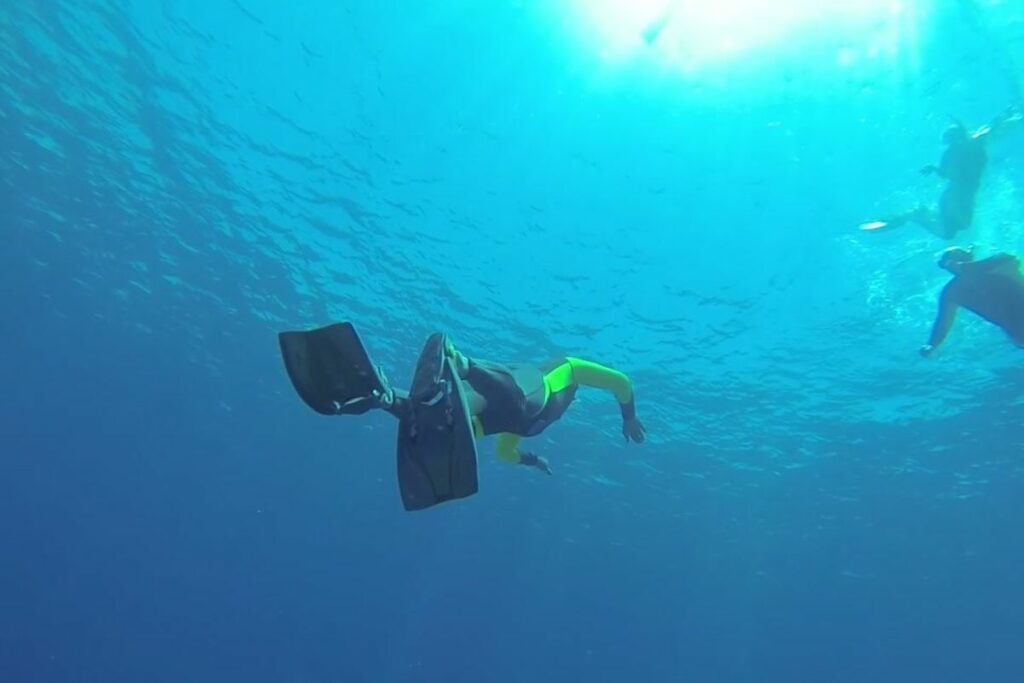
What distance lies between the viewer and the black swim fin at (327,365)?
4066mm

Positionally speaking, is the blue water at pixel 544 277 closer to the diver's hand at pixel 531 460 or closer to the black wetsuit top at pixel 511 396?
the black wetsuit top at pixel 511 396

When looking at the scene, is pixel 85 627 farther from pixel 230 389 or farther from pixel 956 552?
pixel 956 552

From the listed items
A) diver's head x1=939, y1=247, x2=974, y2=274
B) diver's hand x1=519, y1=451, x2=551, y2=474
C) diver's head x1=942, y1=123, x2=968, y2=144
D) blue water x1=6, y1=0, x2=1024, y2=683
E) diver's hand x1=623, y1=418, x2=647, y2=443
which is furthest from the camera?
blue water x1=6, y1=0, x2=1024, y2=683

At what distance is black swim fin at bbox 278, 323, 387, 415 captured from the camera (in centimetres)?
407

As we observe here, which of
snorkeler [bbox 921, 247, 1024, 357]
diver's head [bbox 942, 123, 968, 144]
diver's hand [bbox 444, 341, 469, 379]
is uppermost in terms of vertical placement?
diver's head [bbox 942, 123, 968, 144]

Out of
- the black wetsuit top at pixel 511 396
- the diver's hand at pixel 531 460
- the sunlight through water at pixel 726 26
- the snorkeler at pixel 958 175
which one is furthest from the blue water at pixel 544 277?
the diver's hand at pixel 531 460

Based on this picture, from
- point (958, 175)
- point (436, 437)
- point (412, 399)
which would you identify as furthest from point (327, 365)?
point (958, 175)

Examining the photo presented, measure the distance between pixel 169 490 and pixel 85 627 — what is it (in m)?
33.7

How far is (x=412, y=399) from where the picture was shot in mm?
4352

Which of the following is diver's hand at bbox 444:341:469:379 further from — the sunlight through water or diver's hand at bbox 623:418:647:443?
the sunlight through water

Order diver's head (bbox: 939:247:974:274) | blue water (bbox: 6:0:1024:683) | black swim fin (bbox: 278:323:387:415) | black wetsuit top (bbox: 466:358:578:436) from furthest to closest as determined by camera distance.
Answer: blue water (bbox: 6:0:1024:683) → diver's head (bbox: 939:247:974:274) → black wetsuit top (bbox: 466:358:578:436) → black swim fin (bbox: 278:323:387:415)

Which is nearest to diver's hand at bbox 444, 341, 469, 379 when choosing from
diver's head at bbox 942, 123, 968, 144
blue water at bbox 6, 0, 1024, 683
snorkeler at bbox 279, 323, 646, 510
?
snorkeler at bbox 279, 323, 646, 510

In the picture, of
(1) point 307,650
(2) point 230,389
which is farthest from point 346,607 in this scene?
(2) point 230,389

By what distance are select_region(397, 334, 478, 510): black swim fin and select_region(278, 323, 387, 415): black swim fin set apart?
0.37 meters
